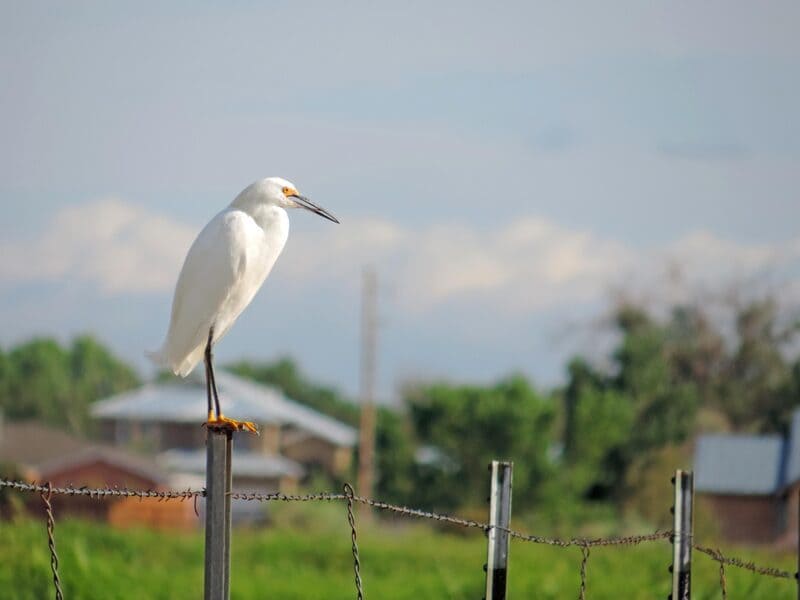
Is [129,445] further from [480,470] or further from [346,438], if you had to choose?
[480,470]

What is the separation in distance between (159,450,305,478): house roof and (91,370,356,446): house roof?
1298mm

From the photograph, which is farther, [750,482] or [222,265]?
[750,482]

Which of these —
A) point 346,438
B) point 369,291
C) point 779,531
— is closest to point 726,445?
point 779,531

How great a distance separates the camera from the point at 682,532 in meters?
5.49

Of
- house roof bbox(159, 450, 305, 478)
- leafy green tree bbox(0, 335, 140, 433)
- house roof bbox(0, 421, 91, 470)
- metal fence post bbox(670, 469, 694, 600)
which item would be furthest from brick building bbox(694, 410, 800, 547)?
leafy green tree bbox(0, 335, 140, 433)

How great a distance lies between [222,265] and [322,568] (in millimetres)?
16542

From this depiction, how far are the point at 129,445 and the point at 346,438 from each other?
10.8 meters

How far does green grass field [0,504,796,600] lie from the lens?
13405 millimetres

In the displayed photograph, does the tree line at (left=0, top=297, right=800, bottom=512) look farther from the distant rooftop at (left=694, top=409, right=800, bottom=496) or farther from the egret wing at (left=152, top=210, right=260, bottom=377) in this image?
the egret wing at (left=152, top=210, right=260, bottom=377)

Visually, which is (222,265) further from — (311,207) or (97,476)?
(97,476)

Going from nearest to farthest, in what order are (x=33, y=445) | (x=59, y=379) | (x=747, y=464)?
(x=747, y=464), (x=33, y=445), (x=59, y=379)

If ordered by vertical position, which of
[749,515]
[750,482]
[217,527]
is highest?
[750,482]

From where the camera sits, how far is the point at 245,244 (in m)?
5.68

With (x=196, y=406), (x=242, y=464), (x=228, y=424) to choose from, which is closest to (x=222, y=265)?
(x=228, y=424)
